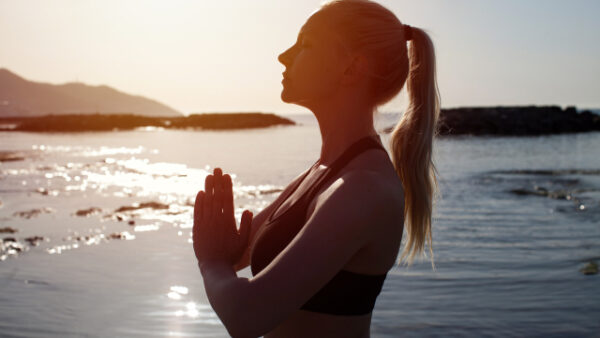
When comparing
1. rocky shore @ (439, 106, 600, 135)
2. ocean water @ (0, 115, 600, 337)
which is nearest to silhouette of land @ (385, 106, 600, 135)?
rocky shore @ (439, 106, 600, 135)

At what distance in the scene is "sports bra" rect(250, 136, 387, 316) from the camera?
67.4 inches

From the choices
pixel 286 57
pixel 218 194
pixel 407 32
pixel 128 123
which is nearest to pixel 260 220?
pixel 218 194

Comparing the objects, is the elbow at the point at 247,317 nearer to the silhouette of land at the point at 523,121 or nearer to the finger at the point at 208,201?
the finger at the point at 208,201

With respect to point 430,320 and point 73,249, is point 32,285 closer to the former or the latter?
point 73,249

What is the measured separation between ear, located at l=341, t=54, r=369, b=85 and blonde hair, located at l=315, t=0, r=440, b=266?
0.03 m

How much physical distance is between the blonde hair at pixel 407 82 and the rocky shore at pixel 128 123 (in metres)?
103

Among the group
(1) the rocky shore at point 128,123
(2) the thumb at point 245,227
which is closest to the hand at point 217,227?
(2) the thumb at point 245,227

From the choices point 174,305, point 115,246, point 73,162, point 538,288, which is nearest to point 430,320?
point 538,288

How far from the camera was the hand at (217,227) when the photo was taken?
5.92ft

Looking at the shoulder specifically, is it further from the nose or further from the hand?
the nose

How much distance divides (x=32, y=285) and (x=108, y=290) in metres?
1.23

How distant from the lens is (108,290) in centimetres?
777

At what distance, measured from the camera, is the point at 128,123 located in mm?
114812

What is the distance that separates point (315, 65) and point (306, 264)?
0.74m
